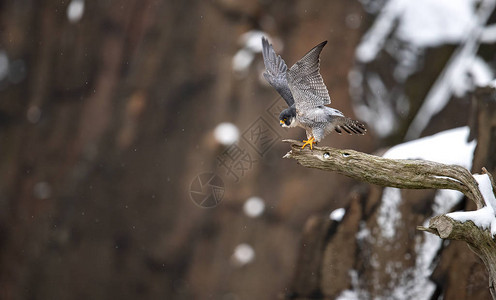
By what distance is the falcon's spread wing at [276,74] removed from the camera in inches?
149

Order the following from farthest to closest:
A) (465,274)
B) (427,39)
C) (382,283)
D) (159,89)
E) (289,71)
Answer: (159,89), (427,39), (382,283), (465,274), (289,71)


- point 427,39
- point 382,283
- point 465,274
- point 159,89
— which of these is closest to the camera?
point 465,274

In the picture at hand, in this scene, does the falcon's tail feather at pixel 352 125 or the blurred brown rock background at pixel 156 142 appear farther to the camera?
the blurred brown rock background at pixel 156 142

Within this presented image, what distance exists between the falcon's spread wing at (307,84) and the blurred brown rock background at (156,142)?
3.07m

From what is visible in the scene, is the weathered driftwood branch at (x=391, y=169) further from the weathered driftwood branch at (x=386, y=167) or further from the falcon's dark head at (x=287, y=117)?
the falcon's dark head at (x=287, y=117)

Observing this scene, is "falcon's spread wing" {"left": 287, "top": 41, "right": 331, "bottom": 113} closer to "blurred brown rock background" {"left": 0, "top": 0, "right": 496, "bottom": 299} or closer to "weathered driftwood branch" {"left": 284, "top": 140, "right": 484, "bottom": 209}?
"weathered driftwood branch" {"left": 284, "top": 140, "right": 484, "bottom": 209}

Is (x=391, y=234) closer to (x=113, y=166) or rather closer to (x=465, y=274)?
(x=465, y=274)

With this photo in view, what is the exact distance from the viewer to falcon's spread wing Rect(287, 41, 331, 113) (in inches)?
140

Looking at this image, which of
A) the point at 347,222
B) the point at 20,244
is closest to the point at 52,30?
the point at 20,244

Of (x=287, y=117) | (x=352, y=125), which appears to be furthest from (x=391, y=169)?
(x=287, y=117)

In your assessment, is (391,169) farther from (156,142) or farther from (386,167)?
(156,142)

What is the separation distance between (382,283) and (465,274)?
74 cm

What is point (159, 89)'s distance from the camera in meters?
7.34

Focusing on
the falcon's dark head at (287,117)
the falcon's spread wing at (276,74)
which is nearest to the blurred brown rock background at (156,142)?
the falcon's spread wing at (276,74)
